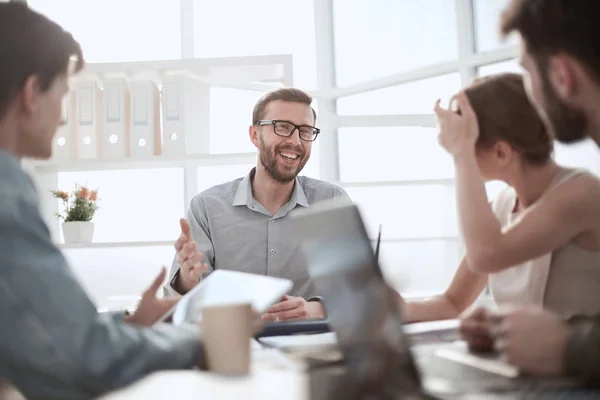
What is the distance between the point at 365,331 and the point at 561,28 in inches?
25.3

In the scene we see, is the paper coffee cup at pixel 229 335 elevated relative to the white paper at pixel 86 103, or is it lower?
lower

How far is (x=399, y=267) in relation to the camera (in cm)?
355

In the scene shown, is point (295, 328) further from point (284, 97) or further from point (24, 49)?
point (284, 97)

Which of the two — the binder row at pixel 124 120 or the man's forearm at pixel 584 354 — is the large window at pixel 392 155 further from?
the man's forearm at pixel 584 354

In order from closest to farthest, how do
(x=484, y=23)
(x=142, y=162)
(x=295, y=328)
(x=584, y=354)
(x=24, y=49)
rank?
(x=584, y=354)
(x=24, y=49)
(x=295, y=328)
(x=142, y=162)
(x=484, y=23)

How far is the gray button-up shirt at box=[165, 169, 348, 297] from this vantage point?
2.51 metres

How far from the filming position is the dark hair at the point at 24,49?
41.5 inches

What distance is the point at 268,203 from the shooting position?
8.77ft

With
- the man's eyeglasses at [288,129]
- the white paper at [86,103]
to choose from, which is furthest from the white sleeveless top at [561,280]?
the white paper at [86,103]

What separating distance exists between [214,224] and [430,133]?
5.61 feet

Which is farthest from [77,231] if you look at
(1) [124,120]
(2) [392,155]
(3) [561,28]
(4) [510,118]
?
(3) [561,28]

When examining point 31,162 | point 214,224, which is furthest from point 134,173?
point 214,224

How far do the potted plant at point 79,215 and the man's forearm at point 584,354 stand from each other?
2.68 meters

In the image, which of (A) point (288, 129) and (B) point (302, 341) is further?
(A) point (288, 129)
